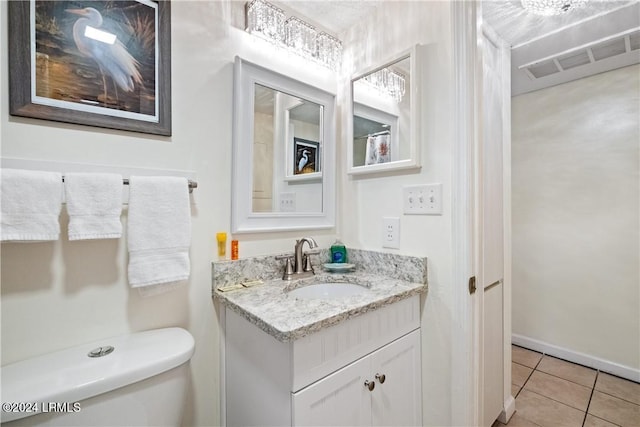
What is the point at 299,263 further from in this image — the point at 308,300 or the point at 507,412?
the point at 507,412

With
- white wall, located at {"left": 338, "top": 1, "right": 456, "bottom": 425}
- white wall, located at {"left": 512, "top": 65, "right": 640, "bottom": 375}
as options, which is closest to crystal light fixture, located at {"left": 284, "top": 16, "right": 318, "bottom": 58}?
white wall, located at {"left": 338, "top": 1, "right": 456, "bottom": 425}

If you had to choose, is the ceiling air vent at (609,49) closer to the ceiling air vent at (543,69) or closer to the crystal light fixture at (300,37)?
the ceiling air vent at (543,69)

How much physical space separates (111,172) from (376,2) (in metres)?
1.39

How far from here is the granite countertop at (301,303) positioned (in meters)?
0.76

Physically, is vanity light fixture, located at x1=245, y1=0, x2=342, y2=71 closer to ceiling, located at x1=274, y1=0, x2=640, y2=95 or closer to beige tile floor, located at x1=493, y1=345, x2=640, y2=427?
ceiling, located at x1=274, y1=0, x2=640, y2=95

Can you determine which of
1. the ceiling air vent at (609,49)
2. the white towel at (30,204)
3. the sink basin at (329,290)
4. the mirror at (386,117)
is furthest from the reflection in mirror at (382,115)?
the ceiling air vent at (609,49)

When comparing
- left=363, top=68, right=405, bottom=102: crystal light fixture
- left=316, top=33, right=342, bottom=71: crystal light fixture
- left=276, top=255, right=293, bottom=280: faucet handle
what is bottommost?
left=276, top=255, right=293, bottom=280: faucet handle

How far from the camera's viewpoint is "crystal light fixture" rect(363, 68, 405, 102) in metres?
1.24

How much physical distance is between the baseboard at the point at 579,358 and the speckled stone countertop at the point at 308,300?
1.84m

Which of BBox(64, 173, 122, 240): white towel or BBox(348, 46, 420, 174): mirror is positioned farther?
BBox(348, 46, 420, 174): mirror

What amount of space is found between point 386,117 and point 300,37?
1.84ft

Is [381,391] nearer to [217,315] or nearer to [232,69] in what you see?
[217,315]

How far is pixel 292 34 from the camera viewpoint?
1.28m

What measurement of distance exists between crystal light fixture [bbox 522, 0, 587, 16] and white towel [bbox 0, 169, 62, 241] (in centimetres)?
203
